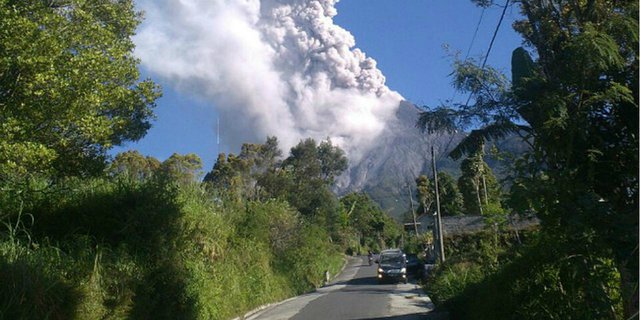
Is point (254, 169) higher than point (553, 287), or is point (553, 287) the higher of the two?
point (254, 169)

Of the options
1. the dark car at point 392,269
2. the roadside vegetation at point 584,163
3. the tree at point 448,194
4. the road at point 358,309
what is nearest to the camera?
the roadside vegetation at point 584,163

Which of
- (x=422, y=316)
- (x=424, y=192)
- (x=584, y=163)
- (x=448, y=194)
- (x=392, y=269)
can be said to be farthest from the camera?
(x=424, y=192)

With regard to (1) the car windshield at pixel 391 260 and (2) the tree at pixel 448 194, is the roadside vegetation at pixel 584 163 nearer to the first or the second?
(1) the car windshield at pixel 391 260

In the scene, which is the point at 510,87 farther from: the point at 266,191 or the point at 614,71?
the point at 266,191

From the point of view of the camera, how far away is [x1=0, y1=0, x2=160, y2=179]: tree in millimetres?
11031

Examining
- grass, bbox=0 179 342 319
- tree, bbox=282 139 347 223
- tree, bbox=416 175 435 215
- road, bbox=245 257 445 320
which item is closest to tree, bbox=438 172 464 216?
tree, bbox=416 175 435 215

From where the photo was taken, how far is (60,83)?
37.5 feet

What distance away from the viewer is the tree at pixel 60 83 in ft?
36.2

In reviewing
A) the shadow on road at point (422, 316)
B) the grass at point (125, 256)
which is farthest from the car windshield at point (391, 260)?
the shadow on road at point (422, 316)

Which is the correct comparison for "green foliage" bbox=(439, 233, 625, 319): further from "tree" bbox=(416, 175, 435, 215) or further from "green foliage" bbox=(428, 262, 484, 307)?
"tree" bbox=(416, 175, 435, 215)

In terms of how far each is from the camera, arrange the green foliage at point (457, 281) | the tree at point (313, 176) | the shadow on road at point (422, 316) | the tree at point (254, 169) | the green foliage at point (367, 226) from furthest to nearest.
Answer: the green foliage at point (367, 226) → the tree at point (313, 176) → the tree at point (254, 169) → the shadow on road at point (422, 316) → the green foliage at point (457, 281)

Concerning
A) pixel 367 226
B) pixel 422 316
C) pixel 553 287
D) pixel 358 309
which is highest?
pixel 367 226

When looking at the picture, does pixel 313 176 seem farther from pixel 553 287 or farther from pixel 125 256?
pixel 553 287

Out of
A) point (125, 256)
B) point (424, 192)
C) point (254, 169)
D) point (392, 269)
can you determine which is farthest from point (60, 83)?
point (424, 192)
